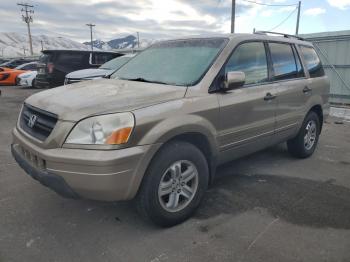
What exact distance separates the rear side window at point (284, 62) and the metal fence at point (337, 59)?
694cm

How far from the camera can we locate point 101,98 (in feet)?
9.21

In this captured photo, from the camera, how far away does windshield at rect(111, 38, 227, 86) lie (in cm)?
330

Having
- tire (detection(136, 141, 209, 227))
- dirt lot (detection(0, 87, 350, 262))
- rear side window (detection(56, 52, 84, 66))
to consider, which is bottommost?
dirt lot (detection(0, 87, 350, 262))

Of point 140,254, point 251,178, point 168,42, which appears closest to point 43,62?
point 168,42

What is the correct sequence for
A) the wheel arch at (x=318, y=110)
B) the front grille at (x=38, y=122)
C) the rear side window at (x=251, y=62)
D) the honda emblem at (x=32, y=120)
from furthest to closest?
the wheel arch at (x=318, y=110) → the rear side window at (x=251, y=62) → the honda emblem at (x=32, y=120) → the front grille at (x=38, y=122)

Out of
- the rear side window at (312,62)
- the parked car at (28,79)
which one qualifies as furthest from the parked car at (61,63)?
the rear side window at (312,62)

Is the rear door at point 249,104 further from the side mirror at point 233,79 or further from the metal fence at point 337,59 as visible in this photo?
the metal fence at point 337,59

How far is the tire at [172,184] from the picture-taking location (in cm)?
274

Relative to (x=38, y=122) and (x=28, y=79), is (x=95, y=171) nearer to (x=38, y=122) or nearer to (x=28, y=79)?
(x=38, y=122)

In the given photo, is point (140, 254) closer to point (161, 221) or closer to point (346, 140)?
point (161, 221)

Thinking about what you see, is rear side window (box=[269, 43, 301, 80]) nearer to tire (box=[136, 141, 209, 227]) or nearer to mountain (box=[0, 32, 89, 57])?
tire (box=[136, 141, 209, 227])

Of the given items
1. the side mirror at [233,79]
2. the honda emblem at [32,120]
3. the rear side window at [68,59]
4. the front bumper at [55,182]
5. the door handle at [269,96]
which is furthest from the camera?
the rear side window at [68,59]

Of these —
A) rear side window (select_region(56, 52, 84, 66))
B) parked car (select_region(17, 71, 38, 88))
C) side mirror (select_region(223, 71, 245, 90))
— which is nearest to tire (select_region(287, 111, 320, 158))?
side mirror (select_region(223, 71, 245, 90))

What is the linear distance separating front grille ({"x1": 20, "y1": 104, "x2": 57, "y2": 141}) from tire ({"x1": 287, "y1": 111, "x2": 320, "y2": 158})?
3.60m
